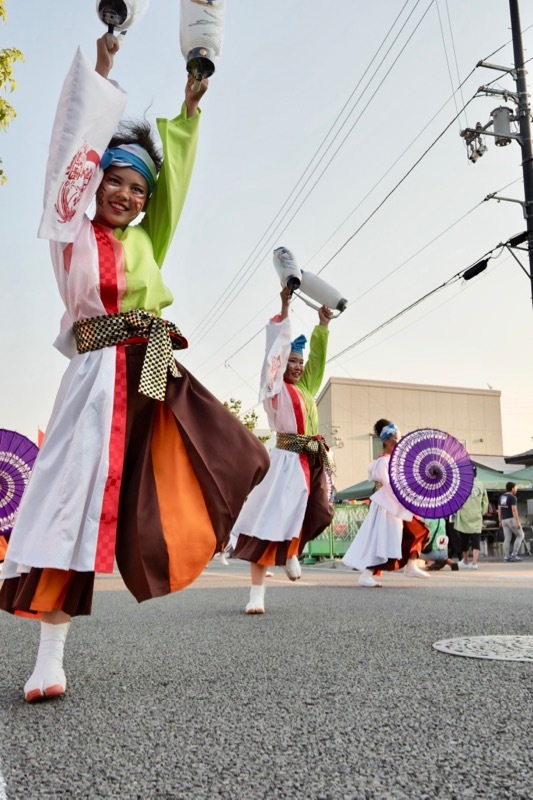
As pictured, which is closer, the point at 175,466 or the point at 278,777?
the point at 278,777

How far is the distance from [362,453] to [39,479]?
35.3 m

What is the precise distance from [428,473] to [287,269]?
2.52 metres

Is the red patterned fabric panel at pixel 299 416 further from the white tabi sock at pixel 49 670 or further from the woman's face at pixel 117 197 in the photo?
the white tabi sock at pixel 49 670

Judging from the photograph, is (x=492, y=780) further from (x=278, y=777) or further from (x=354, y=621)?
(x=354, y=621)

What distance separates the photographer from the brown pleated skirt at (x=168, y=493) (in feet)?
7.42

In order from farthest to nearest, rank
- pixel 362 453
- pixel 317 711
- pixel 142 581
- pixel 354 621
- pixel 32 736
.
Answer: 1. pixel 362 453
2. pixel 354 621
3. pixel 142 581
4. pixel 317 711
5. pixel 32 736

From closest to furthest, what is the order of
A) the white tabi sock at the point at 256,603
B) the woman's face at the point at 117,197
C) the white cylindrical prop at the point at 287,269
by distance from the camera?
the woman's face at the point at 117,197 → the white tabi sock at the point at 256,603 → the white cylindrical prop at the point at 287,269

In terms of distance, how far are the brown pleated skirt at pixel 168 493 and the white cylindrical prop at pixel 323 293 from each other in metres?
3.05

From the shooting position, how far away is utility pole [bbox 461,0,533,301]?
12.1 meters

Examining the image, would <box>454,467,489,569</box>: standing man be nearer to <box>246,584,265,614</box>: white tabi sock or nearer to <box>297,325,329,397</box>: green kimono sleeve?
<box>297,325,329,397</box>: green kimono sleeve

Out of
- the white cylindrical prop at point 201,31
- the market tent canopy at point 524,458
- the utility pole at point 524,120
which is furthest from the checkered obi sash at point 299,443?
the market tent canopy at point 524,458

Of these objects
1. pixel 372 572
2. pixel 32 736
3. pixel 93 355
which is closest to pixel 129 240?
pixel 93 355

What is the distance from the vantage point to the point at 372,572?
302 inches

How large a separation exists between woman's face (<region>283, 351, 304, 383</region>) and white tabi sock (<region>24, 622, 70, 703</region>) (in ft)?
10.9
